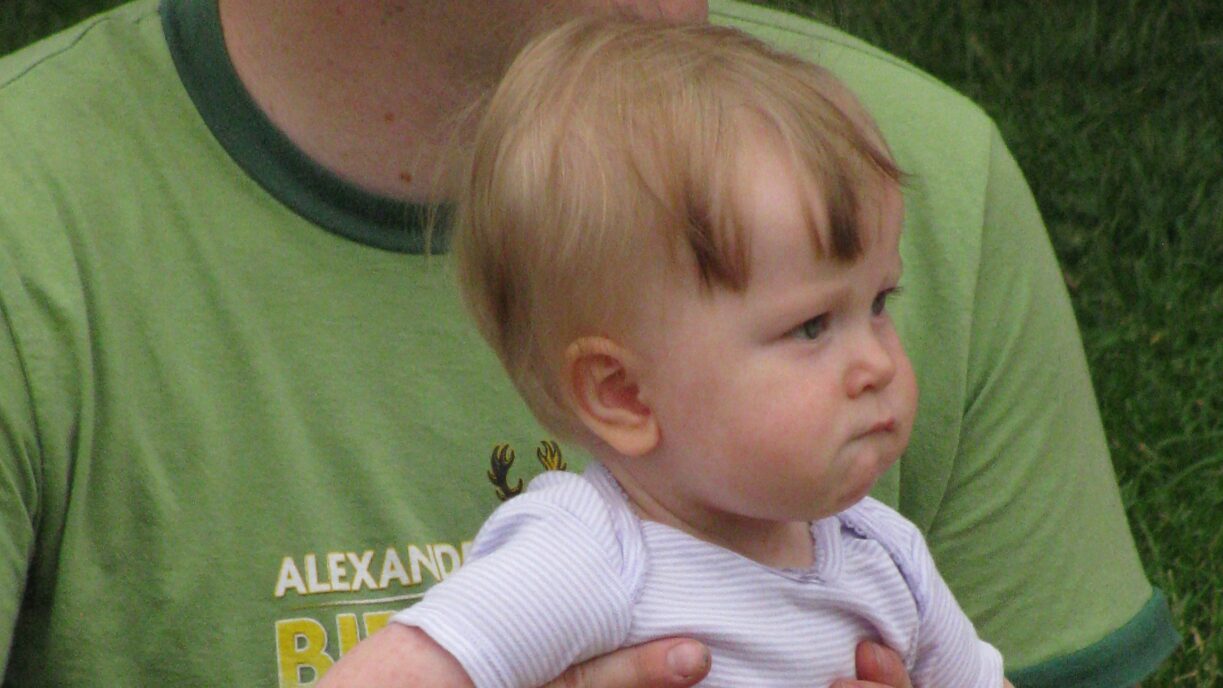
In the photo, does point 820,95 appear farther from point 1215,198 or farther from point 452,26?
point 1215,198

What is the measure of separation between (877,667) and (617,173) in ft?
1.49

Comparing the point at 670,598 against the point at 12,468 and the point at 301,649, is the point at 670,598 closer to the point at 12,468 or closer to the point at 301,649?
the point at 301,649

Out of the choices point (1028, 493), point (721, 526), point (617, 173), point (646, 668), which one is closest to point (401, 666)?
point (646, 668)

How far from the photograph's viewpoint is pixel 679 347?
1.50 metres

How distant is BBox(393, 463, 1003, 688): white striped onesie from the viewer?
1475 millimetres

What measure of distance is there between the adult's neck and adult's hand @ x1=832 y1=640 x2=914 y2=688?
0.57m

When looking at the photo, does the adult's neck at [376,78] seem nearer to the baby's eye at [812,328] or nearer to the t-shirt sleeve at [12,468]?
the t-shirt sleeve at [12,468]

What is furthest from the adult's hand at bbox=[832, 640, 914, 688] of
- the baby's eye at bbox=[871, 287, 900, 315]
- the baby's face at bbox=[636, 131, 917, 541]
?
the baby's eye at bbox=[871, 287, 900, 315]

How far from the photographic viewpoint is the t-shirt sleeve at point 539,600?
4.80 ft

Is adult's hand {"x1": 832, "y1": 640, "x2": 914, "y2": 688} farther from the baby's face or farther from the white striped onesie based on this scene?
the baby's face

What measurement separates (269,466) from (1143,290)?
2709 mm

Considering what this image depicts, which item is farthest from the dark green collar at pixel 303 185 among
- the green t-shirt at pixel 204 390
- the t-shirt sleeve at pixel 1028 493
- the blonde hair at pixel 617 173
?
the t-shirt sleeve at pixel 1028 493

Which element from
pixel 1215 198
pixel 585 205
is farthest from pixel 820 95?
pixel 1215 198

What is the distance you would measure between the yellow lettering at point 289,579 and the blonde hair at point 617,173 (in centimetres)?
29
